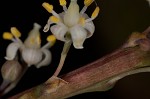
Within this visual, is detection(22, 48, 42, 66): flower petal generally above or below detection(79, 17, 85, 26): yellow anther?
below

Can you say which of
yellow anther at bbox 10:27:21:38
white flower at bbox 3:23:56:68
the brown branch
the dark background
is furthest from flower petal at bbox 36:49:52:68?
the dark background

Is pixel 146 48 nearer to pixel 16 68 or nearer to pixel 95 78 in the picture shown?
pixel 95 78

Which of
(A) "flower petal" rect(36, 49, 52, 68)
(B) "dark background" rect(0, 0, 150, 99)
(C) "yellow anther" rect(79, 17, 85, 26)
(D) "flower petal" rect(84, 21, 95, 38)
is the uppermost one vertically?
(C) "yellow anther" rect(79, 17, 85, 26)

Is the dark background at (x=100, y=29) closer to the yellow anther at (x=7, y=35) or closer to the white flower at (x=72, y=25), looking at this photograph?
the yellow anther at (x=7, y=35)

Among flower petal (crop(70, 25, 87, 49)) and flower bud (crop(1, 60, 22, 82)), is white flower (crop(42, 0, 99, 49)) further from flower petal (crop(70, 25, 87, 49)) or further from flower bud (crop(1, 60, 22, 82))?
flower bud (crop(1, 60, 22, 82))

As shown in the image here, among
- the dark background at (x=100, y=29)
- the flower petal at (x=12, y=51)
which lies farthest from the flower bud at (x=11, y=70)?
the dark background at (x=100, y=29)

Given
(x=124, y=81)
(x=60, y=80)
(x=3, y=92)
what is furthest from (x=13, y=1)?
(x=60, y=80)
